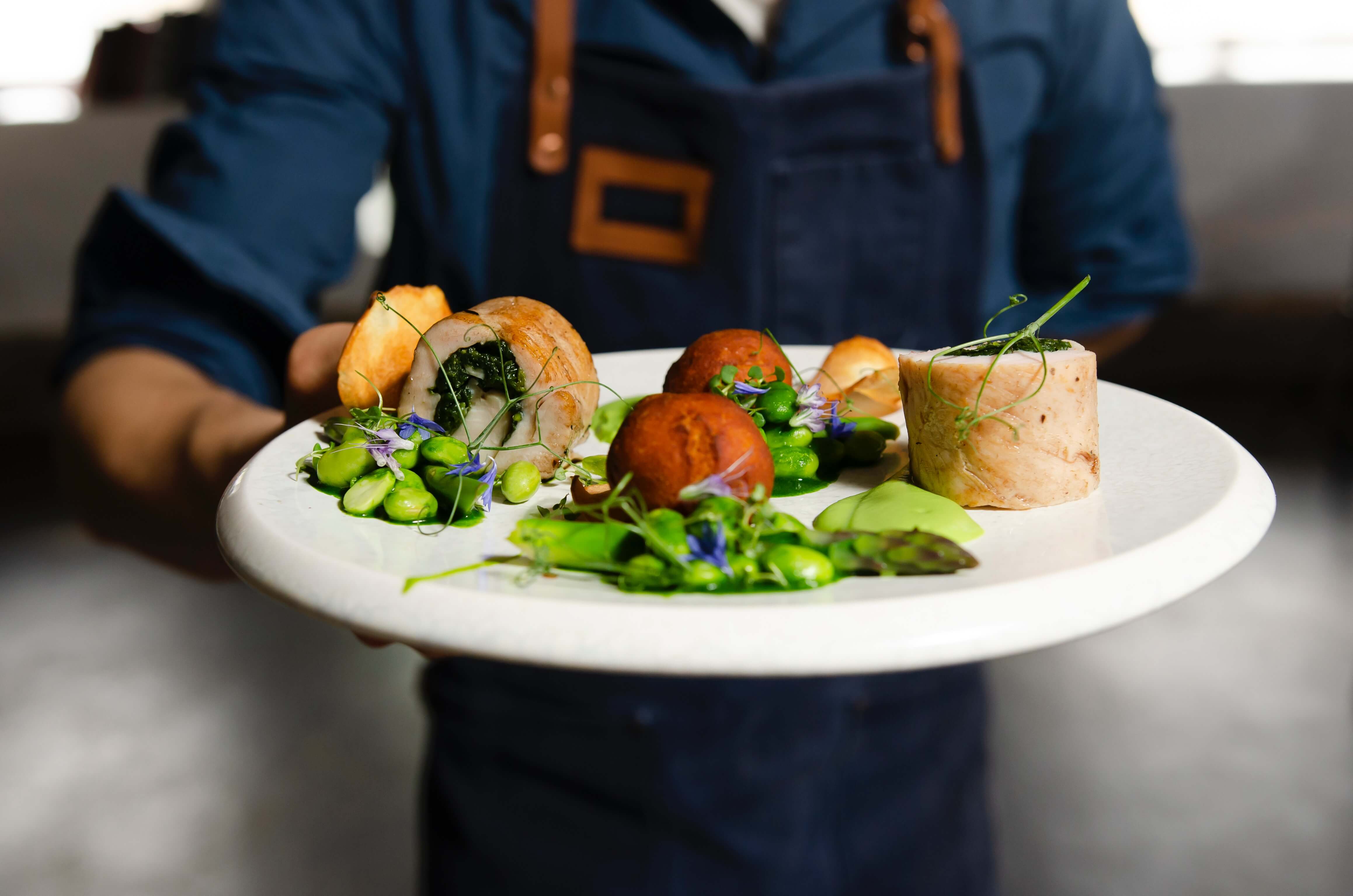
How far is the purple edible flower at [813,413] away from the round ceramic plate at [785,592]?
141 mm

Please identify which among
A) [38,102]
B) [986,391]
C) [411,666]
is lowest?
[411,666]

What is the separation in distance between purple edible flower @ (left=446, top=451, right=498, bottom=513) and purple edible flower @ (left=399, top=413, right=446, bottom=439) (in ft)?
0.25

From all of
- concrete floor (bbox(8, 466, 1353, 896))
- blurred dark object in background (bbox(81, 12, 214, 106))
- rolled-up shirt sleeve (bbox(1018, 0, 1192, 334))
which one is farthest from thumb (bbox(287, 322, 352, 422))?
blurred dark object in background (bbox(81, 12, 214, 106))

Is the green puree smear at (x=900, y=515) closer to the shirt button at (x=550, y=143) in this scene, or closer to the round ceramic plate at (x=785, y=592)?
the round ceramic plate at (x=785, y=592)

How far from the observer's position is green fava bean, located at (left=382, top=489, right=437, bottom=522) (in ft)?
3.25

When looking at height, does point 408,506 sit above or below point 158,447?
above

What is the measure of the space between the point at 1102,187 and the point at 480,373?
1.85 m

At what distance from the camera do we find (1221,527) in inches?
34.8

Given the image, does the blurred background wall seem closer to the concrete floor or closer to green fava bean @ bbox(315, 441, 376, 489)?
the concrete floor

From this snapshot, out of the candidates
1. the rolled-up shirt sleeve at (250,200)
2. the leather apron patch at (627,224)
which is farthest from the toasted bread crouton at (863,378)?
the rolled-up shirt sleeve at (250,200)

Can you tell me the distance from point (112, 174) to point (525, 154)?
4.86 metres

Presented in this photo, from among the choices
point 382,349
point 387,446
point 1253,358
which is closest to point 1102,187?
point 382,349

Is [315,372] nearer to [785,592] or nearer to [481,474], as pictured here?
[481,474]

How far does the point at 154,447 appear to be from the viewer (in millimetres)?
1717
